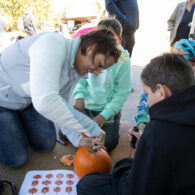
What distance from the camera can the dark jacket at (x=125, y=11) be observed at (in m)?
2.42

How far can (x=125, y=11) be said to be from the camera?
250cm

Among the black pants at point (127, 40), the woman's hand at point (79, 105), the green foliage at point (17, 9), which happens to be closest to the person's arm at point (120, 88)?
the woman's hand at point (79, 105)

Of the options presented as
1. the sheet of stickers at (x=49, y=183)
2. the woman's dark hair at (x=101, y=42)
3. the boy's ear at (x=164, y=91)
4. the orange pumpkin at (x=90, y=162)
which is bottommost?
the sheet of stickers at (x=49, y=183)

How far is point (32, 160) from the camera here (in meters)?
1.59

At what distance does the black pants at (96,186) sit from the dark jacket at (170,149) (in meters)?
0.35

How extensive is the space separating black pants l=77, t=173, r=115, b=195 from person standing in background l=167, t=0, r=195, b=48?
2.84 meters

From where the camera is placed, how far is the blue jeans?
1420 mm

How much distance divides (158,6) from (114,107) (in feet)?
32.5

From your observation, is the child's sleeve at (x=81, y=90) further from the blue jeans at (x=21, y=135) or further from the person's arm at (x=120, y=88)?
the blue jeans at (x=21, y=135)

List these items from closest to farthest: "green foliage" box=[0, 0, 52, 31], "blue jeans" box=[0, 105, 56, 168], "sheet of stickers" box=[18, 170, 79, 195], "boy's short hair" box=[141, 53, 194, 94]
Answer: "boy's short hair" box=[141, 53, 194, 94] < "sheet of stickers" box=[18, 170, 79, 195] < "blue jeans" box=[0, 105, 56, 168] < "green foliage" box=[0, 0, 52, 31]

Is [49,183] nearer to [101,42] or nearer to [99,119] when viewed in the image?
[99,119]

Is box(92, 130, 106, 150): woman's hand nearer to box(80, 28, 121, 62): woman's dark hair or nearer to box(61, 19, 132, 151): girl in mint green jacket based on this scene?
box(61, 19, 132, 151): girl in mint green jacket

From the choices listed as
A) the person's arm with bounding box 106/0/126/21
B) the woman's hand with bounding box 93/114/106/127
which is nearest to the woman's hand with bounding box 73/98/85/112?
the woman's hand with bounding box 93/114/106/127

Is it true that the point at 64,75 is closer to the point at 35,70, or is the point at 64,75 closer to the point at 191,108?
the point at 35,70
